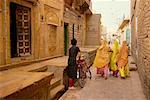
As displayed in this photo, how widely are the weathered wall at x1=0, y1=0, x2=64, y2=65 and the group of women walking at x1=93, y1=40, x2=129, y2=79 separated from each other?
2095 millimetres

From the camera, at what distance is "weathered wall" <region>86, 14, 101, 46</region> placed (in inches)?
1119

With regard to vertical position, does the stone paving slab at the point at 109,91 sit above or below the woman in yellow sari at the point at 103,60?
below

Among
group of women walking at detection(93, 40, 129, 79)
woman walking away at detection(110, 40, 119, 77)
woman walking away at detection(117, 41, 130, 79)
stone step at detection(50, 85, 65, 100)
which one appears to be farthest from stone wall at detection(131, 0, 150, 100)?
stone step at detection(50, 85, 65, 100)

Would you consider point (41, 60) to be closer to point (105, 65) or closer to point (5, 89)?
point (105, 65)

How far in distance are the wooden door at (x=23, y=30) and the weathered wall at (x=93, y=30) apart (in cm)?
1815

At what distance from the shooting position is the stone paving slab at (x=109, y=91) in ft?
27.7

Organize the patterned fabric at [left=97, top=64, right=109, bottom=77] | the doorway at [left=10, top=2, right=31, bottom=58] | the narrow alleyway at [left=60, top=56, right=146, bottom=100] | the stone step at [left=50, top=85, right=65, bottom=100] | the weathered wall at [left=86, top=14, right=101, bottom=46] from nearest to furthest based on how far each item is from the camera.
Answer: the stone step at [left=50, top=85, right=65, bottom=100] < the narrow alleyway at [left=60, top=56, right=146, bottom=100] < the doorway at [left=10, top=2, right=31, bottom=58] < the patterned fabric at [left=97, top=64, right=109, bottom=77] < the weathered wall at [left=86, top=14, right=101, bottom=46]

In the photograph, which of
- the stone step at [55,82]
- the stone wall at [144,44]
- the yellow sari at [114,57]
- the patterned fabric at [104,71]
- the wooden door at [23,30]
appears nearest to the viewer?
the stone wall at [144,44]

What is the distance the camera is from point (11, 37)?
908cm

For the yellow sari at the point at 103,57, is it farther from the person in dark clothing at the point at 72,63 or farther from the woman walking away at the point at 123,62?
the person in dark clothing at the point at 72,63

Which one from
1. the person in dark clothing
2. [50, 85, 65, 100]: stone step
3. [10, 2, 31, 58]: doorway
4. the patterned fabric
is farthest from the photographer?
the patterned fabric

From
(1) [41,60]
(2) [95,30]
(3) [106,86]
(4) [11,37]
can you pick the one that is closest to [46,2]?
(1) [41,60]

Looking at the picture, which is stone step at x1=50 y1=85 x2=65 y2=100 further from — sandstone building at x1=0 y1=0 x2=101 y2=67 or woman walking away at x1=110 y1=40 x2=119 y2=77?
woman walking away at x1=110 y1=40 x2=119 y2=77

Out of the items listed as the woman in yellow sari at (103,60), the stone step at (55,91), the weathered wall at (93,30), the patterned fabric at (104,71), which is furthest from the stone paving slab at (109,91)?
the weathered wall at (93,30)
